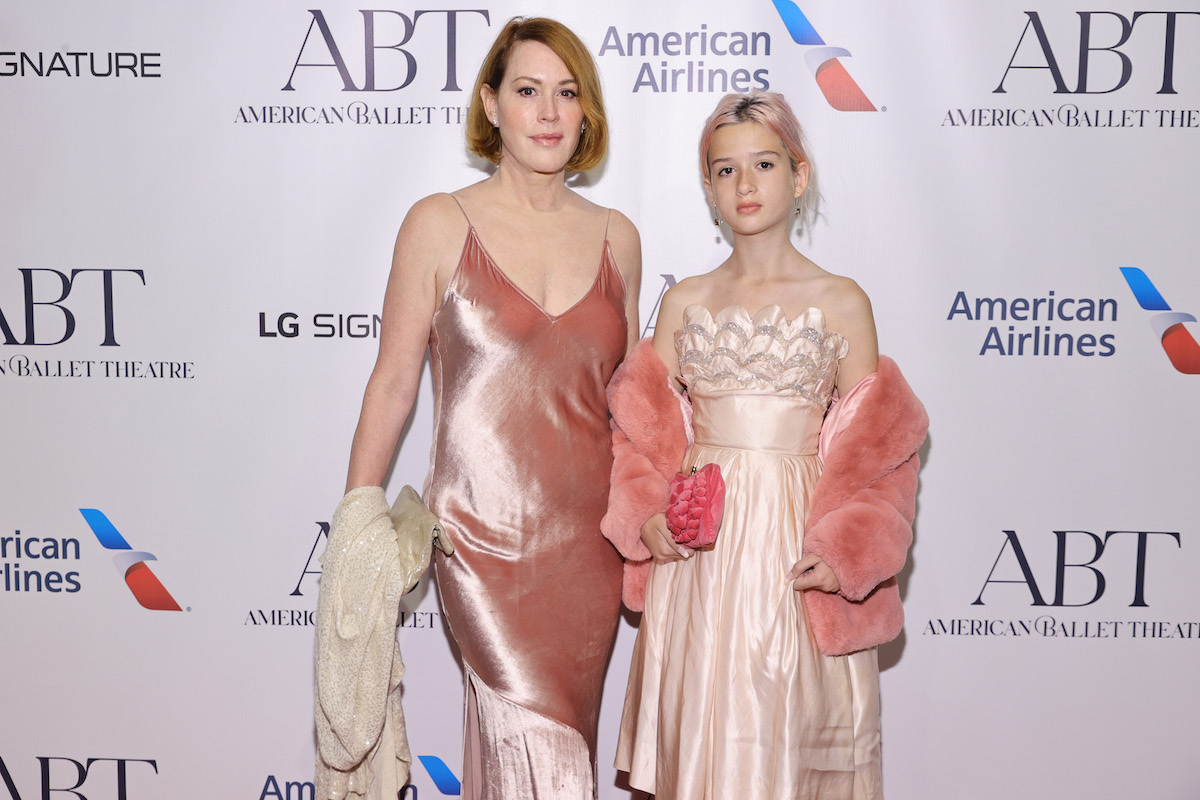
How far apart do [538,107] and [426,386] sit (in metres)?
1.00

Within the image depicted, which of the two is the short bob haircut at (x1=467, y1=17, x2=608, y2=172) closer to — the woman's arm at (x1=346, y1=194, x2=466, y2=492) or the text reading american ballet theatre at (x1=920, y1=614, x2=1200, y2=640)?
the woman's arm at (x1=346, y1=194, x2=466, y2=492)

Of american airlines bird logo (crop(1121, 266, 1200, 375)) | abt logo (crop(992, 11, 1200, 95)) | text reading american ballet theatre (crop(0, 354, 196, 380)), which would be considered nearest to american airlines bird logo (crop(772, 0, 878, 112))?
abt logo (crop(992, 11, 1200, 95))

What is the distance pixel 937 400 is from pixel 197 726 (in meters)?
2.39

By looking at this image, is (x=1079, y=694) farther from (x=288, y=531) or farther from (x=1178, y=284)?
(x=288, y=531)

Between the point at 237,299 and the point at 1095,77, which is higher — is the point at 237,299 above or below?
below

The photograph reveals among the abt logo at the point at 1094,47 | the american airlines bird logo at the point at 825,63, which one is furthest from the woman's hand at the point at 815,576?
the abt logo at the point at 1094,47

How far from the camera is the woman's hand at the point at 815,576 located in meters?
1.89

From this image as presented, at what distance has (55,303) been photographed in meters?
2.74

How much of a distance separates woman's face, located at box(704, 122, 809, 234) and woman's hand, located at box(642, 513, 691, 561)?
0.66m

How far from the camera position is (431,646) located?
2.87 m

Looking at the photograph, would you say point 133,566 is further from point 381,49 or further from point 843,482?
point 843,482

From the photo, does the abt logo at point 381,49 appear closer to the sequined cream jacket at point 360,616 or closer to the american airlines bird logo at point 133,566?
the sequined cream jacket at point 360,616

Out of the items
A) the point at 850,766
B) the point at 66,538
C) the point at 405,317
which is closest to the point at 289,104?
the point at 405,317

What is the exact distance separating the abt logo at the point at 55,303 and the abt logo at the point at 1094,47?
2.56 m
